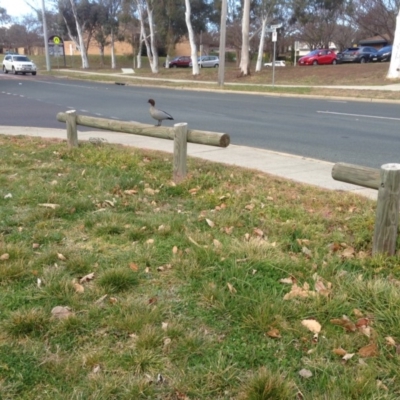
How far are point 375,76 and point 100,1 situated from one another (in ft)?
129

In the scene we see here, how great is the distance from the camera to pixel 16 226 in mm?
4664

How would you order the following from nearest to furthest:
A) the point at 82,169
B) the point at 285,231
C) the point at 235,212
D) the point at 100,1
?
the point at 285,231 → the point at 235,212 → the point at 82,169 → the point at 100,1

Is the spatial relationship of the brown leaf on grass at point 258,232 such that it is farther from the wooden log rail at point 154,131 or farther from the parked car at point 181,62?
the parked car at point 181,62

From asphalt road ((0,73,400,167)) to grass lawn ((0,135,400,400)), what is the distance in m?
3.68

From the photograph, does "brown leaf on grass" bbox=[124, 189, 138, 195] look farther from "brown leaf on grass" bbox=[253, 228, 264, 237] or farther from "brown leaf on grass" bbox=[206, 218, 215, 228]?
"brown leaf on grass" bbox=[253, 228, 264, 237]

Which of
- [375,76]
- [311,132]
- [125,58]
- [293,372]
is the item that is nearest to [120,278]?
[293,372]

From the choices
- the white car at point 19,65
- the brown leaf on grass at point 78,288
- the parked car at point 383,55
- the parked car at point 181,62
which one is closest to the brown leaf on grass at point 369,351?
the brown leaf on grass at point 78,288

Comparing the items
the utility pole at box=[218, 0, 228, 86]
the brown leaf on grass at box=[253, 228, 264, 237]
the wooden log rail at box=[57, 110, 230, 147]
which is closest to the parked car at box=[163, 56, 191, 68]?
the utility pole at box=[218, 0, 228, 86]

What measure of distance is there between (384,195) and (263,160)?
4100 mm

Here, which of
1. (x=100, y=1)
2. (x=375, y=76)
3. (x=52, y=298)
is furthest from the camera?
(x=100, y=1)

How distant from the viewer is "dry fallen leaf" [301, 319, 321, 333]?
296cm

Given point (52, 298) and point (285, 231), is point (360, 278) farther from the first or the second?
point (52, 298)

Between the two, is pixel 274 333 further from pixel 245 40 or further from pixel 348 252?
pixel 245 40

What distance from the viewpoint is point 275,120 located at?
44.4ft
